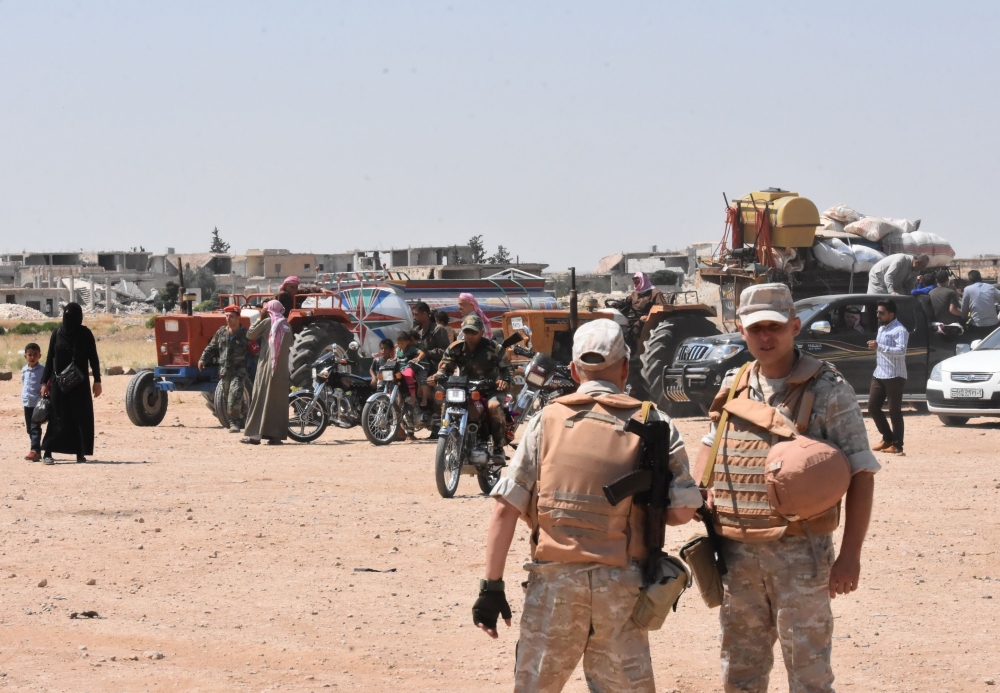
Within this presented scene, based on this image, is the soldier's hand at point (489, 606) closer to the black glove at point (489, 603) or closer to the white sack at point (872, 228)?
the black glove at point (489, 603)

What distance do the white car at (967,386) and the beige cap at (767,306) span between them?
1236cm

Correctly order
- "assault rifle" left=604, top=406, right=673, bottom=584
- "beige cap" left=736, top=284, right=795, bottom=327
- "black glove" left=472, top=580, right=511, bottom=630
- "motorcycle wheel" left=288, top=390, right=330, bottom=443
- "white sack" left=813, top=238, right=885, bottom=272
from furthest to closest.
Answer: "white sack" left=813, top=238, right=885, bottom=272, "motorcycle wheel" left=288, top=390, right=330, bottom=443, "beige cap" left=736, top=284, right=795, bottom=327, "black glove" left=472, top=580, right=511, bottom=630, "assault rifle" left=604, top=406, right=673, bottom=584

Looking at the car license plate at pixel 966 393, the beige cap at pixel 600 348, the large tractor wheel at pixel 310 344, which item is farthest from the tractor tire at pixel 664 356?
the beige cap at pixel 600 348

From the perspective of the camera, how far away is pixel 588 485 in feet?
13.3

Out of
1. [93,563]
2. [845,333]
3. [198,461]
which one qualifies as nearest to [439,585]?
[93,563]

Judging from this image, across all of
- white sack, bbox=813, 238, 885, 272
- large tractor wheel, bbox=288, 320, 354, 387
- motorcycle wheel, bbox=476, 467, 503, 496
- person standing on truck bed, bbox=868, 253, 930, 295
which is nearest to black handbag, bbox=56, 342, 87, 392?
motorcycle wheel, bbox=476, 467, 503, 496

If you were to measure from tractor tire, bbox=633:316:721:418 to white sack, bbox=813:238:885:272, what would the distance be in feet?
10.3

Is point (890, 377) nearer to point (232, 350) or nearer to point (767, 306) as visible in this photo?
point (232, 350)

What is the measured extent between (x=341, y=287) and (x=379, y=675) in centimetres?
1533

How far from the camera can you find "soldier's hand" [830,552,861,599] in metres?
4.28

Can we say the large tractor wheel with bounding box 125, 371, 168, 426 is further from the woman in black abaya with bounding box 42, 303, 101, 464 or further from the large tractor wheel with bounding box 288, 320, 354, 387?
the woman in black abaya with bounding box 42, 303, 101, 464

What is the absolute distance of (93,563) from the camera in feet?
27.0

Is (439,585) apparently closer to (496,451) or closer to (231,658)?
(231,658)

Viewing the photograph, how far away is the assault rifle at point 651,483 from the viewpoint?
4012 mm
